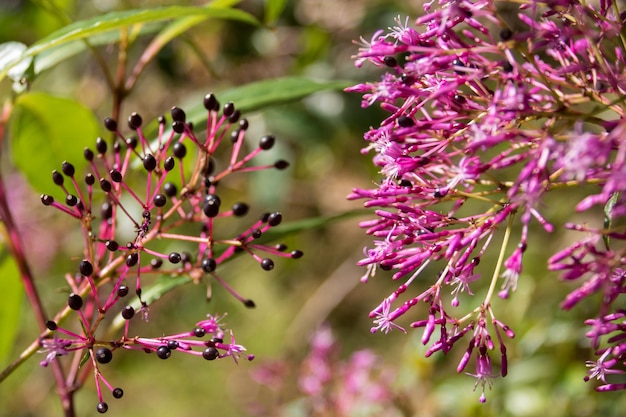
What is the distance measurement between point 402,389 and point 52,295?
1.40 meters

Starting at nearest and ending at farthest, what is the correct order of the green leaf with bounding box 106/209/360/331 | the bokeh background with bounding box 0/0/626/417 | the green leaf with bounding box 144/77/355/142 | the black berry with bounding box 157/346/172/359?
1. the black berry with bounding box 157/346/172/359
2. the green leaf with bounding box 106/209/360/331
3. the green leaf with bounding box 144/77/355/142
4. the bokeh background with bounding box 0/0/626/417

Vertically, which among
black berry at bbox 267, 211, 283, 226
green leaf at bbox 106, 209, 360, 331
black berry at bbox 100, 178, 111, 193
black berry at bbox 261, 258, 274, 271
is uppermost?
black berry at bbox 100, 178, 111, 193

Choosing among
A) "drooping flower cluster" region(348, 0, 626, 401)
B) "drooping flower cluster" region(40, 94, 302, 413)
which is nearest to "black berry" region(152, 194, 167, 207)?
"drooping flower cluster" region(40, 94, 302, 413)

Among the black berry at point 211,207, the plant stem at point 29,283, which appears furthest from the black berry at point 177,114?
the plant stem at point 29,283

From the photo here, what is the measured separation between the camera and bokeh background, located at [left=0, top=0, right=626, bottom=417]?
1.56 meters

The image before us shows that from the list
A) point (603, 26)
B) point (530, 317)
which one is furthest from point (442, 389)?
point (603, 26)

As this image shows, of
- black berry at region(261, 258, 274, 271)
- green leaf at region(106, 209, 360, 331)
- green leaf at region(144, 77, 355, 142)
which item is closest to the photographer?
black berry at region(261, 258, 274, 271)

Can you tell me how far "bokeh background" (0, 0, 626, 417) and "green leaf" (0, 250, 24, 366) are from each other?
0.33 meters

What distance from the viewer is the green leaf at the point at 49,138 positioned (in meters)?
1.30

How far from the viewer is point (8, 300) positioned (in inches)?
52.2

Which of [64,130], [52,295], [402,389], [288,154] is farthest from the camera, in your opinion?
[52,295]

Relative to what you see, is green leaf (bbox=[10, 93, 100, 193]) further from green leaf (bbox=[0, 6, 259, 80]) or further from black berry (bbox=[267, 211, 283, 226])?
black berry (bbox=[267, 211, 283, 226])

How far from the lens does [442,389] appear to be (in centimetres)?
166

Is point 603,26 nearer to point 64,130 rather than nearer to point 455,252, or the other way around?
point 455,252
